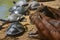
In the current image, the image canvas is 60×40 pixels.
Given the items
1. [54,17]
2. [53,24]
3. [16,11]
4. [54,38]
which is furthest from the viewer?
[16,11]

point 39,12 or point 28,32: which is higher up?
point 39,12

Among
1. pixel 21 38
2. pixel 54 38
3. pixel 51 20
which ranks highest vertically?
pixel 51 20

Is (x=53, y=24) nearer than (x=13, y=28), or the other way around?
(x=53, y=24)

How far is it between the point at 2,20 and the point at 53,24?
197 cm

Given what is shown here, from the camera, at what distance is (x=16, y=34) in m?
2.72

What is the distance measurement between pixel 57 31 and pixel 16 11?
2846 mm

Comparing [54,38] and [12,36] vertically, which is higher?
[54,38]

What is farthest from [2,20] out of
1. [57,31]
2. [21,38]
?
[57,31]

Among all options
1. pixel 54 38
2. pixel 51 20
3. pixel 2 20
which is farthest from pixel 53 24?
pixel 2 20

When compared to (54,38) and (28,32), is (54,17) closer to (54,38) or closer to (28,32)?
(54,38)

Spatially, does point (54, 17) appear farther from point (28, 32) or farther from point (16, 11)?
point (16, 11)

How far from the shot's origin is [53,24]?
1898 millimetres

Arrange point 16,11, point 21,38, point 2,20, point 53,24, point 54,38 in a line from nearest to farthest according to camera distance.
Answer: point 54,38
point 53,24
point 21,38
point 2,20
point 16,11

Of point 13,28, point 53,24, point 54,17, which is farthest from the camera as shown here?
point 13,28
